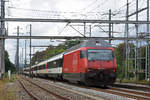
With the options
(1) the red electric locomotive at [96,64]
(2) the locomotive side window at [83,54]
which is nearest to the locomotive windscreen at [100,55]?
(1) the red electric locomotive at [96,64]

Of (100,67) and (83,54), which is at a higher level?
(83,54)

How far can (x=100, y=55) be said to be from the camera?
19531mm

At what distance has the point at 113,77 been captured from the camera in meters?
19.1

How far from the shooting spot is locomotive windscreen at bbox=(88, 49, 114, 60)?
19366 mm

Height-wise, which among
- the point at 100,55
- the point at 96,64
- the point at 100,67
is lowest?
the point at 100,67

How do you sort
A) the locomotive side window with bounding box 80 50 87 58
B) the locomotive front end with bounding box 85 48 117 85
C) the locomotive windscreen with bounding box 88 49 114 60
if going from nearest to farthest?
1. the locomotive front end with bounding box 85 48 117 85
2. the locomotive windscreen with bounding box 88 49 114 60
3. the locomotive side window with bounding box 80 50 87 58

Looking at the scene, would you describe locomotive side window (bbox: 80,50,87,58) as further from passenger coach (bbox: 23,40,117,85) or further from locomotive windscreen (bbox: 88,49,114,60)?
locomotive windscreen (bbox: 88,49,114,60)

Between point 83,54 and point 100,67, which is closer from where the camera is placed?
point 100,67

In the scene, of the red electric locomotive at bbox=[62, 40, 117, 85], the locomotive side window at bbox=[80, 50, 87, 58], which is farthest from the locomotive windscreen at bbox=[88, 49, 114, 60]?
the locomotive side window at bbox=[80, 50, 87, 58]

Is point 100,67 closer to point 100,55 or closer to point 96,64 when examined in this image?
point 96,64

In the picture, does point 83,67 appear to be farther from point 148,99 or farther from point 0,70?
point 0,70

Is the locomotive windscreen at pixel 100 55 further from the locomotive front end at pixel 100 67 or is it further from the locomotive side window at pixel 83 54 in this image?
the locomotive side window at pixel 83 54

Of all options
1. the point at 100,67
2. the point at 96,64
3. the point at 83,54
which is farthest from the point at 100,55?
the point at 83,54

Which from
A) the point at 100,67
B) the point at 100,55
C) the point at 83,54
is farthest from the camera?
the point at 83,54
